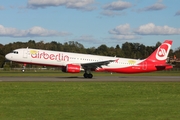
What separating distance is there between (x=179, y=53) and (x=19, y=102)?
409 feet

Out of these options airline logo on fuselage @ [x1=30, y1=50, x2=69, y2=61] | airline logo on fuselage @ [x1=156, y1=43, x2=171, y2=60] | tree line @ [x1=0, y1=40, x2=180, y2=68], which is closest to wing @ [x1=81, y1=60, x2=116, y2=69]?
airline logo on fuselage @ [x1=30, y1=50, x2=69, y2=61]

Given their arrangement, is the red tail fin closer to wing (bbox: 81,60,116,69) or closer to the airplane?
the airplane

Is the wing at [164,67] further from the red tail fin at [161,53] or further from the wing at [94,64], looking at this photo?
the wing at [94,64]

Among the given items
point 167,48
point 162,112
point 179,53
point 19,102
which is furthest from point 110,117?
point 179,53

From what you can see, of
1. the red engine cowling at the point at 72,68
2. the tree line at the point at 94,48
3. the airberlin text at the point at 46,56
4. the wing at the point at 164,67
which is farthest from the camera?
the tree line at the point at 94,48

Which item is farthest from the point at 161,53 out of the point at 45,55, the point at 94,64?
the point at 45,55

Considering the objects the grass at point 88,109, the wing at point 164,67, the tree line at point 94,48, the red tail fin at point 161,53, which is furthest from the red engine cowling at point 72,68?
the tree line at point 94,48

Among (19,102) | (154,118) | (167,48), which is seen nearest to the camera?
(154,118)

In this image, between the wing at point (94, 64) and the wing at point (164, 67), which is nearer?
the wing at point (94, 64)

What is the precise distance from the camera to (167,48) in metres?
53.2

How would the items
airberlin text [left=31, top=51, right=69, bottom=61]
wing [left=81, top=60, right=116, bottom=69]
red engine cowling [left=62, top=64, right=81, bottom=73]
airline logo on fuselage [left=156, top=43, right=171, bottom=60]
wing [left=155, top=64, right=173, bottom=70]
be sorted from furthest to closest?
airline logo on fuselage [left=156, top=43, right=171, bottom=60] < wing [left=155, top=64, right=173, bottom=70] < wing [left=81, top=60, right=116, bottom=69] < airberlin text [left=31, top=51, right=69, bottom=61] < red engine cowling [left=62, top=64, right=81, bottom=73]

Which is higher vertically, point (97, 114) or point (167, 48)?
point (167, 48)

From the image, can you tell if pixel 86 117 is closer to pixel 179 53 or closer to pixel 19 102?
pixel 19 102

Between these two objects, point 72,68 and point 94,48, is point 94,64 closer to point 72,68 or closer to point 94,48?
point 72,68
